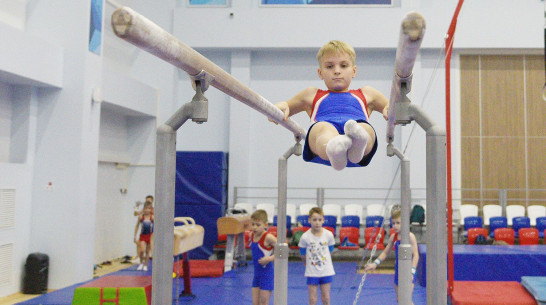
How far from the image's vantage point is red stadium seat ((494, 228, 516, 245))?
9492 millimetres

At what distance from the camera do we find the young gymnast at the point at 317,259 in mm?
5551

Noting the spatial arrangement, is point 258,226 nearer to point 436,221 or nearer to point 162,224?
point 162,224

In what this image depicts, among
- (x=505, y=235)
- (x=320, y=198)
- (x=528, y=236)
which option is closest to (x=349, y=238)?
(x=320, y=198)

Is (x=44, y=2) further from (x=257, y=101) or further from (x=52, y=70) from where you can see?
(x=257, y=101)

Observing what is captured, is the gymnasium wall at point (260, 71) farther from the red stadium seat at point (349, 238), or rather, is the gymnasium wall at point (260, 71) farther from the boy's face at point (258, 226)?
the boy's face at point (258, 226)

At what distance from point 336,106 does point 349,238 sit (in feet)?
25.5

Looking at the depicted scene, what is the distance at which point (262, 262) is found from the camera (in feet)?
17.6

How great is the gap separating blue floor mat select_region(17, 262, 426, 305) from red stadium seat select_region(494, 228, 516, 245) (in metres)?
2.23

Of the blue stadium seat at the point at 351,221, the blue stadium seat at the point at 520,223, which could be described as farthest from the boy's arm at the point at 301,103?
the blue stadium seat at the point at 520,223

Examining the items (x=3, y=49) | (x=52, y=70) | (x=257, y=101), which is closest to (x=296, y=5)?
(x=52, y=70)

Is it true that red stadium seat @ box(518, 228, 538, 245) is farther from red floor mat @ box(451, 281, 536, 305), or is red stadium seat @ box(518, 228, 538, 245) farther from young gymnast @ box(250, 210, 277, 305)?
young gymnast @ box(250, 210, 277, 305)

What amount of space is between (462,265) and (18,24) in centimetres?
766

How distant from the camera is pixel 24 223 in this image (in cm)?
810

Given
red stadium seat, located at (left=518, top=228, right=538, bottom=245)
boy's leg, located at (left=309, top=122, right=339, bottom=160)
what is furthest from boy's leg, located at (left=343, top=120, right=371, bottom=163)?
red stadium seat, located at (left=518, top=228, right=538, bottom=245)
